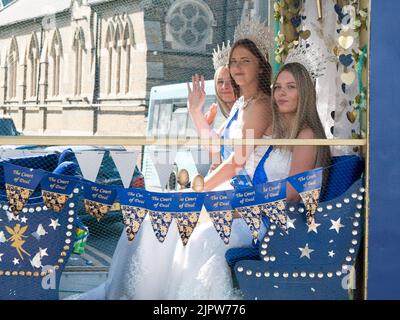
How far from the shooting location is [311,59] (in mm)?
4387

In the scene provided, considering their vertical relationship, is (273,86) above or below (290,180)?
above

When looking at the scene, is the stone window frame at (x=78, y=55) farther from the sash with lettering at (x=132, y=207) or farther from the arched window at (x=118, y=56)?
the sash with lettering at (x=132, y=207)

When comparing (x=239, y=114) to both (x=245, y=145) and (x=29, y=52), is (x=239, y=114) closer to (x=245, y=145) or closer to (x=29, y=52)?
(x=245, y=145)

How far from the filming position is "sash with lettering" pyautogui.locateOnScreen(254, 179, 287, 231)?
412 centimetres

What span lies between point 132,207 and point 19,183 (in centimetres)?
62

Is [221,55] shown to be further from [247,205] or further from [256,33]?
[247,205]

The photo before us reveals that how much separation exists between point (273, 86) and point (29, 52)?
55.6 inches

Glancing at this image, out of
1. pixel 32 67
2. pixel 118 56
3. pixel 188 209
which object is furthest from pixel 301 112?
pixel 32 67

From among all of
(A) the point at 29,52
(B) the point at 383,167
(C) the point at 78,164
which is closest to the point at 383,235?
(B) the point at 383,167

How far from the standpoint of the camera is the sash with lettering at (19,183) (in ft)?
13.0

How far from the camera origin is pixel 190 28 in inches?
167

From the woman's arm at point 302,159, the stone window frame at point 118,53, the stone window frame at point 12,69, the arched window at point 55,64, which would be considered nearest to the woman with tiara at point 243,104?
the woman's arm at point 302,159

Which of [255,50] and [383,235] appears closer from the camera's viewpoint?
[383,235]

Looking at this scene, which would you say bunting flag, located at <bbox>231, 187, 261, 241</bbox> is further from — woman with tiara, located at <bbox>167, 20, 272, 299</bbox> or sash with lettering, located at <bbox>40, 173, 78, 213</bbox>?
sash with lettering, located at <bbox>40, 173, 78, 213</bbox>
